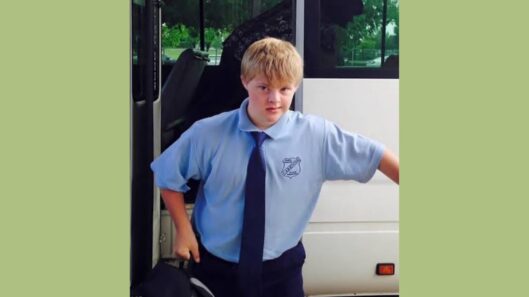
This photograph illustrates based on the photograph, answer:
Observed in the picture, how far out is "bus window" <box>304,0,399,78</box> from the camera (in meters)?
3.08

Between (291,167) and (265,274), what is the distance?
17.5 inches

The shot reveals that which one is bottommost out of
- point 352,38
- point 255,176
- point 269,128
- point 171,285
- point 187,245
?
point 171,285

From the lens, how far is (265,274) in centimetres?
251

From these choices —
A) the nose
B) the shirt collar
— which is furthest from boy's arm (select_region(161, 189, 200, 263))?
the nose

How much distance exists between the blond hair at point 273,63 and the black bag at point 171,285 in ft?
2.69

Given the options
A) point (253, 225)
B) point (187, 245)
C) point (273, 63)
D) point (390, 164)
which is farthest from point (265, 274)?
point (273, 63)

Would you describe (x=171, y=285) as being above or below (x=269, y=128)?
below

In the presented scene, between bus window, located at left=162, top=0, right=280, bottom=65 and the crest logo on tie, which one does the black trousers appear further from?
bus window, located at left=162, top=0, right=280, bottom=65

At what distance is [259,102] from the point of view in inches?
92.7

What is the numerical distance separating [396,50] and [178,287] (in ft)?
5.37

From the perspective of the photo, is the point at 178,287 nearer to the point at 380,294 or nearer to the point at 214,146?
the point at 214,146

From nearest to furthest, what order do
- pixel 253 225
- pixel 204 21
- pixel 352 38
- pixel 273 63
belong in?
pixel 273 63 < pixel 253 225 < pixel 352 38 < pixel 204 21

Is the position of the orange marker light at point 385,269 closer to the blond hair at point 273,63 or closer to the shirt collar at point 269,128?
the shirt collar at point 269,128

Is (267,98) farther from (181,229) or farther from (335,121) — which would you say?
(335,121)
